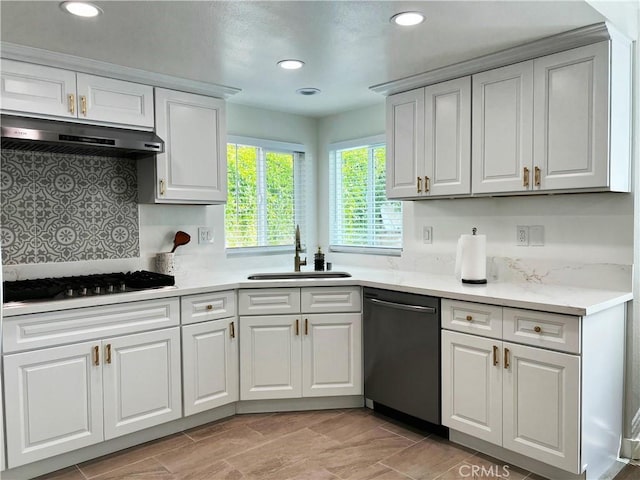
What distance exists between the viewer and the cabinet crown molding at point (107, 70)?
2.57m

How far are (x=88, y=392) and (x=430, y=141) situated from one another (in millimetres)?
2455

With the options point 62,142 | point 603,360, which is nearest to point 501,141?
point 603,360

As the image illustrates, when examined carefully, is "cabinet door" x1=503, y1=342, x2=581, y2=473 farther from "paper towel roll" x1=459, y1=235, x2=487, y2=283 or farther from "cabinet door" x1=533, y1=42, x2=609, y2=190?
"cabinet door" x1=533, y1=42, x2=609, y2=190

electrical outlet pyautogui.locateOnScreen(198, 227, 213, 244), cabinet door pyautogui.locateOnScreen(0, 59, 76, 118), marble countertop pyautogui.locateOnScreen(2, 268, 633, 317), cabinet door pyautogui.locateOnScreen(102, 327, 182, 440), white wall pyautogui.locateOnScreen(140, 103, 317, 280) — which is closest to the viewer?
marble countertop pyautogui.locateOnScreen(2, 268, 633, 317)

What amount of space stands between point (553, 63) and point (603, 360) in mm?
1522

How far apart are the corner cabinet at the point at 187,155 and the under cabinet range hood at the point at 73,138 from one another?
0.46 feet

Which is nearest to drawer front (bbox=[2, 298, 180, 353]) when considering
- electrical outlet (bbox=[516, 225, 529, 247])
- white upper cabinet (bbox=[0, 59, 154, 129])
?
white upper cabinet (bbox=[0, 59, 154, 129])

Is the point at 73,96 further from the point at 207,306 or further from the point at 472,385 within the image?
the point at 472,385

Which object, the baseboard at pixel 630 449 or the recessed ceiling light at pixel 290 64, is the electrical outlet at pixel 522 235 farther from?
the recessed ceiling light at pixel 290 64

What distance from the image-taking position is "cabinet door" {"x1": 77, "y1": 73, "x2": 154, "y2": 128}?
2.83 m

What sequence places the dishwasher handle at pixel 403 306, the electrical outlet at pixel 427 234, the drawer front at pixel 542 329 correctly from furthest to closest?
the electrical outlet at pixel 427 234 → the dishwasher handle at pixel 403 306 → the drawer front at pixel 542 329

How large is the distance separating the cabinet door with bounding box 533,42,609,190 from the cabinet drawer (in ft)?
6.41

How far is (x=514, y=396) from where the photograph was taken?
Result: 8.05 feet

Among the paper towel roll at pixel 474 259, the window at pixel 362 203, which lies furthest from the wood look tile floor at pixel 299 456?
the window at pixel 362 203
